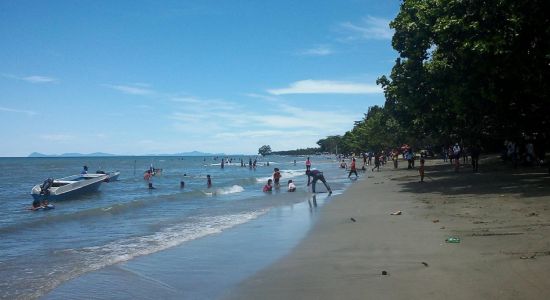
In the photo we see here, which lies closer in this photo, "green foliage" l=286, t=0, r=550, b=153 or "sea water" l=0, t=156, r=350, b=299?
"sea water" l=0, t=156, r=350, b=299

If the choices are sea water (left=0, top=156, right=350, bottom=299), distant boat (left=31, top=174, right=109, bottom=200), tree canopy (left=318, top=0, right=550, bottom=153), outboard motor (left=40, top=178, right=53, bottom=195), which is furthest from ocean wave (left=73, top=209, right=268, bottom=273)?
distant boat (left=31, top=174, right=109, bottom=200)

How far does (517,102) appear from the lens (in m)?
18.6

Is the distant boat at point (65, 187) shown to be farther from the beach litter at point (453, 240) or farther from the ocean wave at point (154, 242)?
the beach litter at point (453, 240)

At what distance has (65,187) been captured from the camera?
29125 mm

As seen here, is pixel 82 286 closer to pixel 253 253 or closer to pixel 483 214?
pixel 253 253

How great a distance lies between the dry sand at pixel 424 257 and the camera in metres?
5.77

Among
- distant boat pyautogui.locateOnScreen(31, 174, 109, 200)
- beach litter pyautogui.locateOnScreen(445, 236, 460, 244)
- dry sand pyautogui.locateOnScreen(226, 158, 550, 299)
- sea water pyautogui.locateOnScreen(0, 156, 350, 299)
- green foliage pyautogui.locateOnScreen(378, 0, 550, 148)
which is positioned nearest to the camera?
dry sand pyautogui.locateOnScreen(226, 158, 550, 299)


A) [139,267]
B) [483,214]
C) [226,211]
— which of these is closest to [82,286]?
[139,267]

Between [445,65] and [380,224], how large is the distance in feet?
31.6

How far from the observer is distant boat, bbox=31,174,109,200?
1065 inches

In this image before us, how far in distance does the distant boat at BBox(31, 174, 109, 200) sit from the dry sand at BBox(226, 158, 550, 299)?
20.3 m

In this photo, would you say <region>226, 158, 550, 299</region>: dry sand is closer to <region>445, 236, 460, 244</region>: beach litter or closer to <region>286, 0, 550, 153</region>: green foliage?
<region>445, 236, 460, 244</region>: beach litter

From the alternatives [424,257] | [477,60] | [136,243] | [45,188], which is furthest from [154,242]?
[45,188]

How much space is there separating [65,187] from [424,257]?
26.9m
